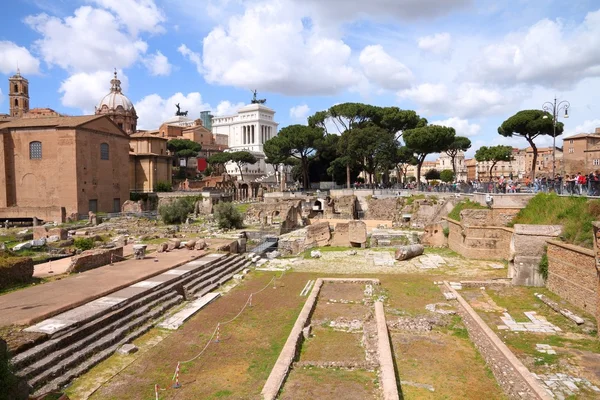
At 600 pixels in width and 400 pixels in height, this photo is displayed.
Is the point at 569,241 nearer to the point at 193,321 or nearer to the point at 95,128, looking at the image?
the point at 193,321

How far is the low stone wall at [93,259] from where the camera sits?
14.1 metres

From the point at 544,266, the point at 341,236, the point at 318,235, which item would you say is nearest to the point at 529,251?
the point at 544,266

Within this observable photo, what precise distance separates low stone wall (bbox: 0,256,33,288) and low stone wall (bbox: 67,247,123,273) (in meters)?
1.37

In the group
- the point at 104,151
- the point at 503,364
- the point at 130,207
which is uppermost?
the point at 104,151

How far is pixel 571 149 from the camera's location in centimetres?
3134

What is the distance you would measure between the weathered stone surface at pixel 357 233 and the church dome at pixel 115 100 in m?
53.9

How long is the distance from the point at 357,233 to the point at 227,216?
1128cm

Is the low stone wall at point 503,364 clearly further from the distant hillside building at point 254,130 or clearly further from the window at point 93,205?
the distant hillside building at point 254,130

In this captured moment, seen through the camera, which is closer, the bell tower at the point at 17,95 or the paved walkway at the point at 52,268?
the paved walkway at the point at 52,268

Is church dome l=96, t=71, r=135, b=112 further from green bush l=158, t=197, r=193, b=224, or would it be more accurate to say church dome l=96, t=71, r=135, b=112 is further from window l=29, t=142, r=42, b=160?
green bush l=158, t=197, r=193, b=224

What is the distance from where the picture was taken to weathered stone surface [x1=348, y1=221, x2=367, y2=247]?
865 inches

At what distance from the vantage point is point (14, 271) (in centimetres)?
1234

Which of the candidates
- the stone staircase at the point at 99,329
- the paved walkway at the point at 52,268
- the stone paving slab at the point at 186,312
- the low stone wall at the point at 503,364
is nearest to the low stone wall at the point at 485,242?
the low stone wall at the point at 503,364

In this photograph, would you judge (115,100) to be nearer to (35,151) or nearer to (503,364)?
(35,151)
